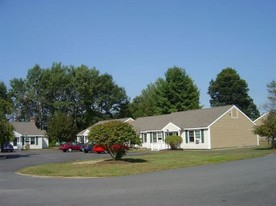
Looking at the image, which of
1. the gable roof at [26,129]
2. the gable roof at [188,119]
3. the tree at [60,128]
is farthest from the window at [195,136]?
the gable roof at [26,129]

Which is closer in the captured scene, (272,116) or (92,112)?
(272,116)

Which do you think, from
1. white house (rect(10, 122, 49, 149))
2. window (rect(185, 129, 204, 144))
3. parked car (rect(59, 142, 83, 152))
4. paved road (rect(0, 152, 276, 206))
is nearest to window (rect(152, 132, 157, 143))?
window (rect(185, 129, 204, 144))

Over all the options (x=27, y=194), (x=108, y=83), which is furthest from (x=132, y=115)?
(x=27, y=194)

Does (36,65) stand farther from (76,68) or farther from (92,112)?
(92,112)

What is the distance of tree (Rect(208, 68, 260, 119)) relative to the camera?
98625 mm

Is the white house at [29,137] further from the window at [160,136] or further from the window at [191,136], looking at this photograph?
the window at [191,136]

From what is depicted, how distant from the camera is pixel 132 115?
99.1 m

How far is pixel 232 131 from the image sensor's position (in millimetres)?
50969

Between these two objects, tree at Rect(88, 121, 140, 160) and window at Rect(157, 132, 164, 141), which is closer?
tree at Rect(88, 121, 140, 160)

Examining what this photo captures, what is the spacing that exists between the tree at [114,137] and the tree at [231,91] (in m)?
73.3

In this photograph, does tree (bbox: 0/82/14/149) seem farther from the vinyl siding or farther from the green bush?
the vinyl siding

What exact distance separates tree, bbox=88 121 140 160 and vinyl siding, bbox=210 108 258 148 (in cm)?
2167

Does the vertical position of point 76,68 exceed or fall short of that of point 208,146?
it exceeds it

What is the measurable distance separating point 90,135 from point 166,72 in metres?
61.1
